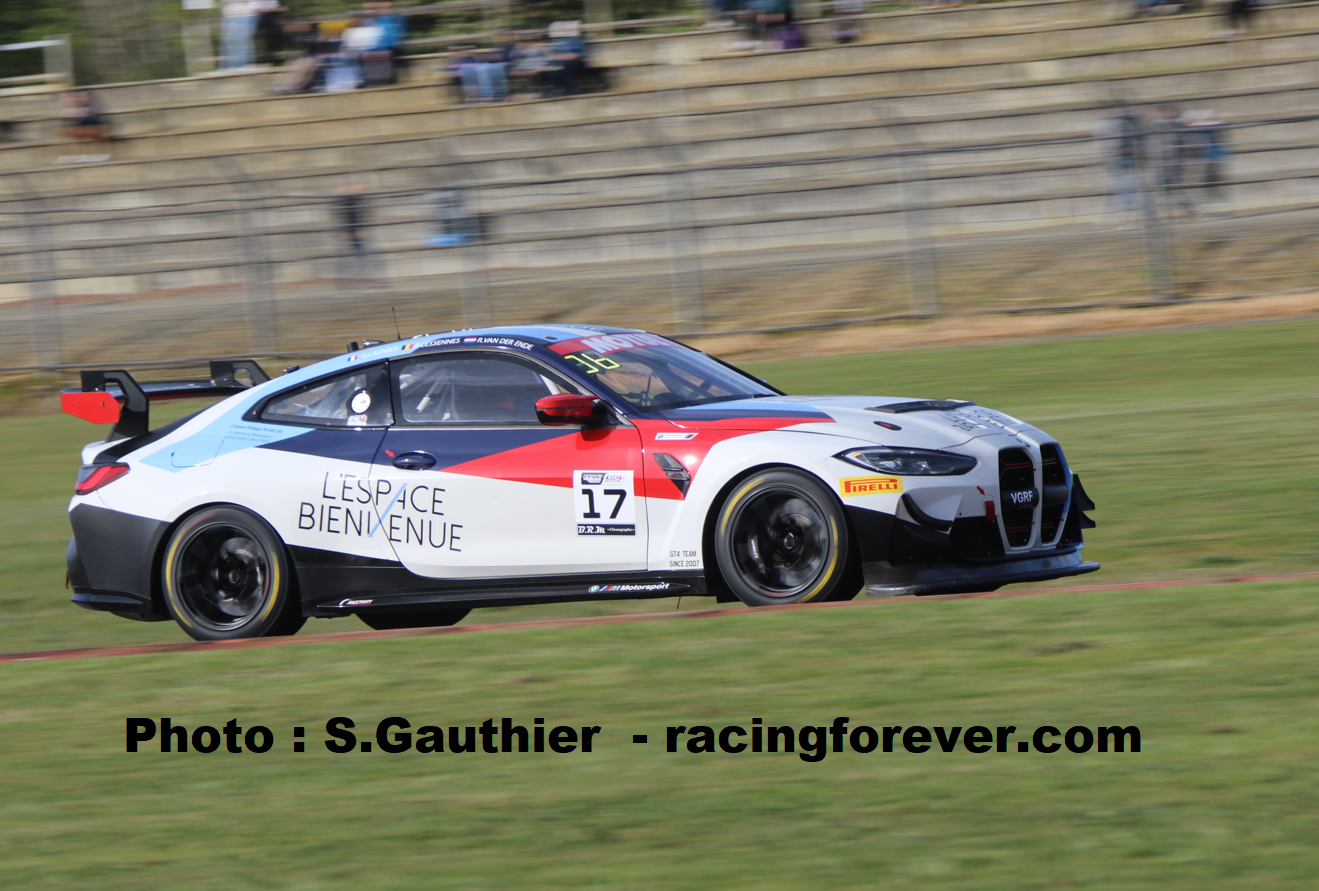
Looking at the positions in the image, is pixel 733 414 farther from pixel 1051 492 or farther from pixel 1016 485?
pixel 1051 492

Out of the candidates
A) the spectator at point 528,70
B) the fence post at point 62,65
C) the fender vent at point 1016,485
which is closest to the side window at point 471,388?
the fender vent at point 1016,485

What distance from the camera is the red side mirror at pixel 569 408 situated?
7.70 m

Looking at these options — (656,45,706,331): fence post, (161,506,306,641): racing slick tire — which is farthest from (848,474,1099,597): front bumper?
(656,45,706,331): fence post

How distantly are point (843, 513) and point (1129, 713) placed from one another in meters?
2.04

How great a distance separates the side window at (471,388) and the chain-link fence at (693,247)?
11958 millimetres

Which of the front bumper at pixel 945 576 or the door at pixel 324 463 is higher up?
the door at pixel 324 463

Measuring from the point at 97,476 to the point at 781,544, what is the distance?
3614 millimetres

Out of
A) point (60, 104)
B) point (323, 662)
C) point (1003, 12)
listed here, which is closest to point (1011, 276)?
point (1003, 12)

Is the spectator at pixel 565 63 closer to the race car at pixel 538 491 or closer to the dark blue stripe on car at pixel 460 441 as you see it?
the race car at pixel 538 491

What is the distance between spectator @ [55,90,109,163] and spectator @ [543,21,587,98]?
26.5ft

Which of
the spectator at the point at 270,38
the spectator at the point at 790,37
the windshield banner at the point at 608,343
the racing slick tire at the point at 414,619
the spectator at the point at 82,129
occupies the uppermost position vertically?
the spectator at the point at 270,38

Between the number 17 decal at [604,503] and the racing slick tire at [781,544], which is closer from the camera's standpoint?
the racing slick tire at [781,544]

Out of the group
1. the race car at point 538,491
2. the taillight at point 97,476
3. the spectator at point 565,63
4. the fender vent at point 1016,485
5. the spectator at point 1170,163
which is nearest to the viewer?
the race car at point 538,491

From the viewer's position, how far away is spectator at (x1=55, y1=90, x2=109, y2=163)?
30641mm
